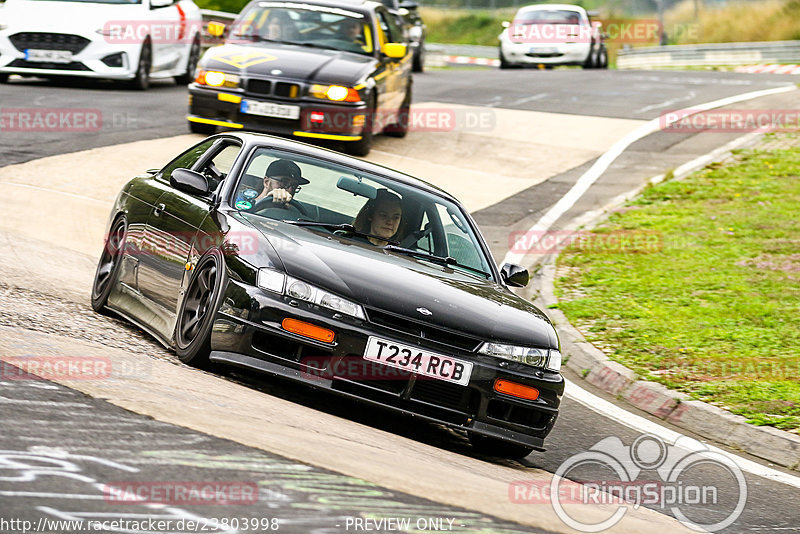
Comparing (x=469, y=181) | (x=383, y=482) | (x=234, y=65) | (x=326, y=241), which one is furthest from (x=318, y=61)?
(x=383, y=482)

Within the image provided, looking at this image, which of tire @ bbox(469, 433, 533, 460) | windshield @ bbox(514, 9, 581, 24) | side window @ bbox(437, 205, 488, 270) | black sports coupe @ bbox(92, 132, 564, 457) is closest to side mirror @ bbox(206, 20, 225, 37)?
black sports coupe @ bbox(92, 132, 564, 457)

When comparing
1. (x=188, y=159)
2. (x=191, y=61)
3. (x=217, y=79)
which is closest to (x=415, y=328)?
(x=188, y=159)

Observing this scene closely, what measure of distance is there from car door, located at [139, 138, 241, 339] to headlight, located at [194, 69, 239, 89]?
23.7ft

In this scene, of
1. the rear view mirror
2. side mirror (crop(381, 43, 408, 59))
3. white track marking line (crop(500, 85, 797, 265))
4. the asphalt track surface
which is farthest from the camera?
side mirror (crop(381, 43, 408, 59))

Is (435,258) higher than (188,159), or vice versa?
(188,159)

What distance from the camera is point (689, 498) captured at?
6.34 meters

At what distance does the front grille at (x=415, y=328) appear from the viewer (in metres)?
6.09

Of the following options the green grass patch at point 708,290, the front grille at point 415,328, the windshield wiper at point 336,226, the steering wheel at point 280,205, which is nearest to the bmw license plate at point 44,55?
the green grass patch at point 708,290

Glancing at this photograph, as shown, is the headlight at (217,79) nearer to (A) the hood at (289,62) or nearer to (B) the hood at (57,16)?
(A) the hood at (289,62)

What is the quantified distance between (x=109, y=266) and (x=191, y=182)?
1.26 metres

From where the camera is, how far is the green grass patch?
8.73 m

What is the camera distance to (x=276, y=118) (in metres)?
15.0

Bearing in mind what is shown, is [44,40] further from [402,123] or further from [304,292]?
[304,292]

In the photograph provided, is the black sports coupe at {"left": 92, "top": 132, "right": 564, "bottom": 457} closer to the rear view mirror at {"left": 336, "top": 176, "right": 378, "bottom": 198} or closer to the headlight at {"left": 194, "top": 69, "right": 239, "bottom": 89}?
the rear view mirror at {"left": 336, "top": 176, "right": 378, "bottom": 198}
